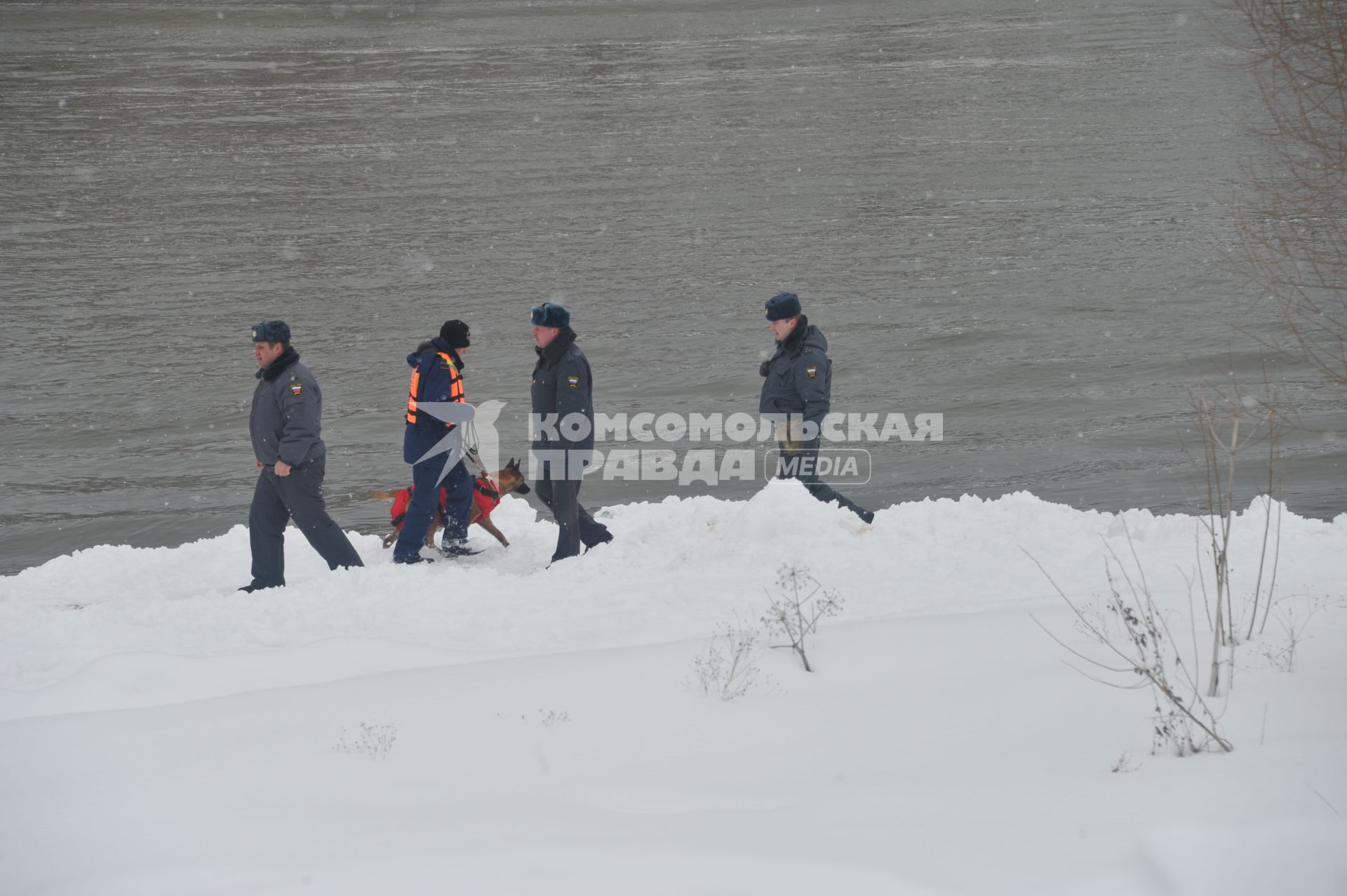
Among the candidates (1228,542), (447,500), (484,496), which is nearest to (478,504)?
(484,496)

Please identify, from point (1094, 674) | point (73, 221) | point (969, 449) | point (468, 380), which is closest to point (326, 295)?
point (468, 380)

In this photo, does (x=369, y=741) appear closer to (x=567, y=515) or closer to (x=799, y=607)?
Answer: (x=799, y=607)

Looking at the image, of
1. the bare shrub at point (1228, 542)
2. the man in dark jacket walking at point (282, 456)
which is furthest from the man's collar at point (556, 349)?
the bare shrub at point (1228, 542)

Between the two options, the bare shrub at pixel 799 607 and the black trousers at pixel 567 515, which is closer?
the bare shrub at pixel 799 607

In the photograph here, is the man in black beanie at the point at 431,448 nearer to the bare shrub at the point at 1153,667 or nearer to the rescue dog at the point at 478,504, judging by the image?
the rescue dog at the point at 478,504

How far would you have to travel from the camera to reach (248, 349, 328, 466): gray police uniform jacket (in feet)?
26.6

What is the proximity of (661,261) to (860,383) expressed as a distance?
24.9 ft

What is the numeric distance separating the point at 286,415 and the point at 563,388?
1.82m

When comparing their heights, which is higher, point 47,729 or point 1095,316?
point 1095,316

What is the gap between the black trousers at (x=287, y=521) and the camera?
825cm

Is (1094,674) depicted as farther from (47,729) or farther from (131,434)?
(131,434)

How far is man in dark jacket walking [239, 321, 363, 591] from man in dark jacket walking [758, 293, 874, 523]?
10.2 ft

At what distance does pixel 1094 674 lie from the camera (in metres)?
5.97

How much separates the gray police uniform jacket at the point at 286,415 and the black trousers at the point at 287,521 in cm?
12
